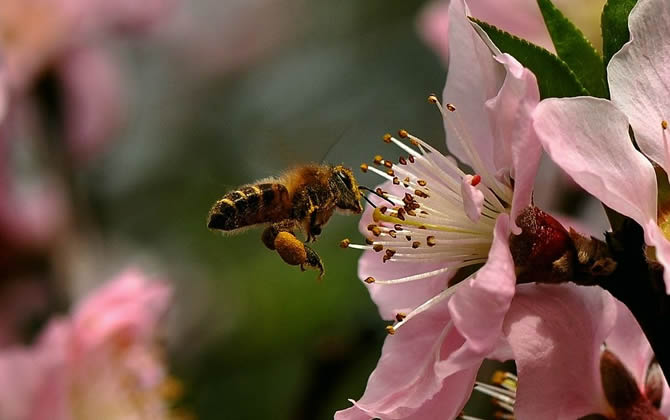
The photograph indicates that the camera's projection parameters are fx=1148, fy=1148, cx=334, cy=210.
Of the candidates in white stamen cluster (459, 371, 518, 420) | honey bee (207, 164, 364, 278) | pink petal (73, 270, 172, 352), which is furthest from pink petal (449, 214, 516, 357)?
pink petal (73, 270, 172, 352)

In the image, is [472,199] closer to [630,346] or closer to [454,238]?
[454,238]

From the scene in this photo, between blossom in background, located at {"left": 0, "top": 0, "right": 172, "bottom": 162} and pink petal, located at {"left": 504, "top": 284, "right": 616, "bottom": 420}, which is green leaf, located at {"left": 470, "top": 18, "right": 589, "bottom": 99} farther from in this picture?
blossom in background, located at {"left": 0, "top": 0, "right": 172, "bottom": 162}

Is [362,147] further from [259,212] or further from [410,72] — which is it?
[259,212]

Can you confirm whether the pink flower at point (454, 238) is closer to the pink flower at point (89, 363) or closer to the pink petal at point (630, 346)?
the pink petal at point (630, 346)

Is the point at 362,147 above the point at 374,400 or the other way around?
above

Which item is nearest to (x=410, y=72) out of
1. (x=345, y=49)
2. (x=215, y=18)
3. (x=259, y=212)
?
(x=345, y=49)

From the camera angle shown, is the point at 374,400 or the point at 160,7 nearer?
Result: the point at 374,400
